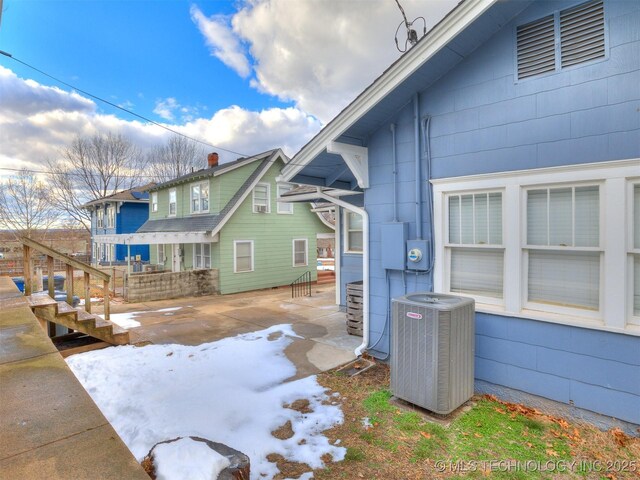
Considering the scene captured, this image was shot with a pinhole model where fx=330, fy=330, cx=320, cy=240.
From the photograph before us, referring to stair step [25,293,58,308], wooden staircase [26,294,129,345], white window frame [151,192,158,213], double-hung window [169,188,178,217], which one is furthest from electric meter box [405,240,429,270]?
white window frame [151,192,158,213]

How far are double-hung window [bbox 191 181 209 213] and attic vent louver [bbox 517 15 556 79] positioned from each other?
11.9 metres

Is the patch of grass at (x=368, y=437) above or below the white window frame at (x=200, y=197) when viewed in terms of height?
below

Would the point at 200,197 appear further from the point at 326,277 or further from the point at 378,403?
the point at 378,403

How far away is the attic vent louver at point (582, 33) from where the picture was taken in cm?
322

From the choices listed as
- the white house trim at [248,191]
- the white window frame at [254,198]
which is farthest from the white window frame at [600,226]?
the white window frame at [254,198]

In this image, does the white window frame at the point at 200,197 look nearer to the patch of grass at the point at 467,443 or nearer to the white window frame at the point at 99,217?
the patch of grass at the point at 467,443

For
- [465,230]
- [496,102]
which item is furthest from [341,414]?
[496,102]

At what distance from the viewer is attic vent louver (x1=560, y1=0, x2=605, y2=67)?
3217 mm

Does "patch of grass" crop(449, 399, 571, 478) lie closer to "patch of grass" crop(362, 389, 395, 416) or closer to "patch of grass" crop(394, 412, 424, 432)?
"patch of grass" crop(394, 412, 424, 432)

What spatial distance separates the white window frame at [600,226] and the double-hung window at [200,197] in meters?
11.3

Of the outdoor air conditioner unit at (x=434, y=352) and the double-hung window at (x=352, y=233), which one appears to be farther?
the double-hung window at (x=352, y=233)

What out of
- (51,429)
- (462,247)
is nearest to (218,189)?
(462,247)

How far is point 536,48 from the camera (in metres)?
3.56

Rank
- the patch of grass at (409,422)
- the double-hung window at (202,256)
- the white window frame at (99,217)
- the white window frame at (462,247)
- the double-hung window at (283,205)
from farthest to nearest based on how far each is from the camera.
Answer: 1. the white window frame at (99,217)
2. the double-hung window at (283,205)
3. the double-hung window at (202,256)
4. the white window frame at (462,247)
5. the patch of grass at (409,422)
